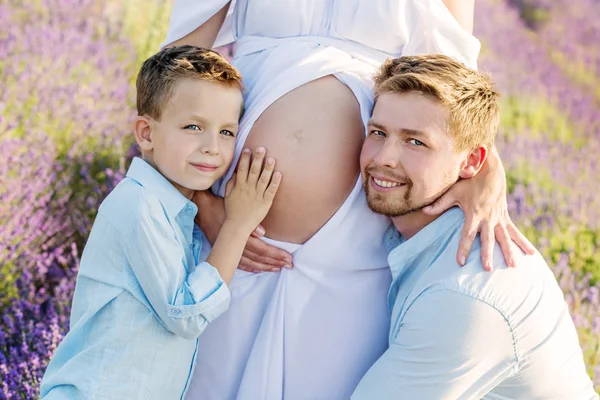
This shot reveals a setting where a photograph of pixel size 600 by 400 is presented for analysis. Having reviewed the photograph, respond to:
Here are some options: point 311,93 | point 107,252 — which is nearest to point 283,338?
point 107,252

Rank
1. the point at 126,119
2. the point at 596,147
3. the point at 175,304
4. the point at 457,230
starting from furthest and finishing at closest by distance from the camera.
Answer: the point at 596,147 < the point at 126,119 < the point at 457,230 < the point at 175,304

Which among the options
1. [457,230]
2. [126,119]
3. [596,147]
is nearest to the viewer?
[457,230]

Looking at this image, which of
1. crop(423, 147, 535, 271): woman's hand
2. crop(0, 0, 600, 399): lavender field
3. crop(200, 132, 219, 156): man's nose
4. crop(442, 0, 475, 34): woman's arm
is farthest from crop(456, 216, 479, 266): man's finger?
crop(0, 0, 600, 399): lavender field

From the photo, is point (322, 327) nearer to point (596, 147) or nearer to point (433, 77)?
point (433, 77)

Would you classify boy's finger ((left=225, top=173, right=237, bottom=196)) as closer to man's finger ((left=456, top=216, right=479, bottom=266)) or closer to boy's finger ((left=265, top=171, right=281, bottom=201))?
boy's finger ((left=265, top=171, right=281, bottom=201))

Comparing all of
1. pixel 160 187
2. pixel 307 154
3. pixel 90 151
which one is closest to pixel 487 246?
pixel 307 154

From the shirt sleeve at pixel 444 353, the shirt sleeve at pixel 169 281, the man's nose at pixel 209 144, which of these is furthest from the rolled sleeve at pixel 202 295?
the shirt sleeve at pixel 444 353

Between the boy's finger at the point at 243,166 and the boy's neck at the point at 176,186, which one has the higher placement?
the boy's finger at the point at 243,166

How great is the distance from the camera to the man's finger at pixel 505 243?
1.80m

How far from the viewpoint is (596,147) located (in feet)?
13.8

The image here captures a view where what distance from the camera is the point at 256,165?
1.89 metres

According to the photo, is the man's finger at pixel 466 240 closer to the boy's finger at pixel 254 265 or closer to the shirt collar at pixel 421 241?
the shirt collar at pixel 421 241

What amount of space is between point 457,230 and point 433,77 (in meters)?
0.39

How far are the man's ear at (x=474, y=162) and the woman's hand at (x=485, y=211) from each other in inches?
0.6
